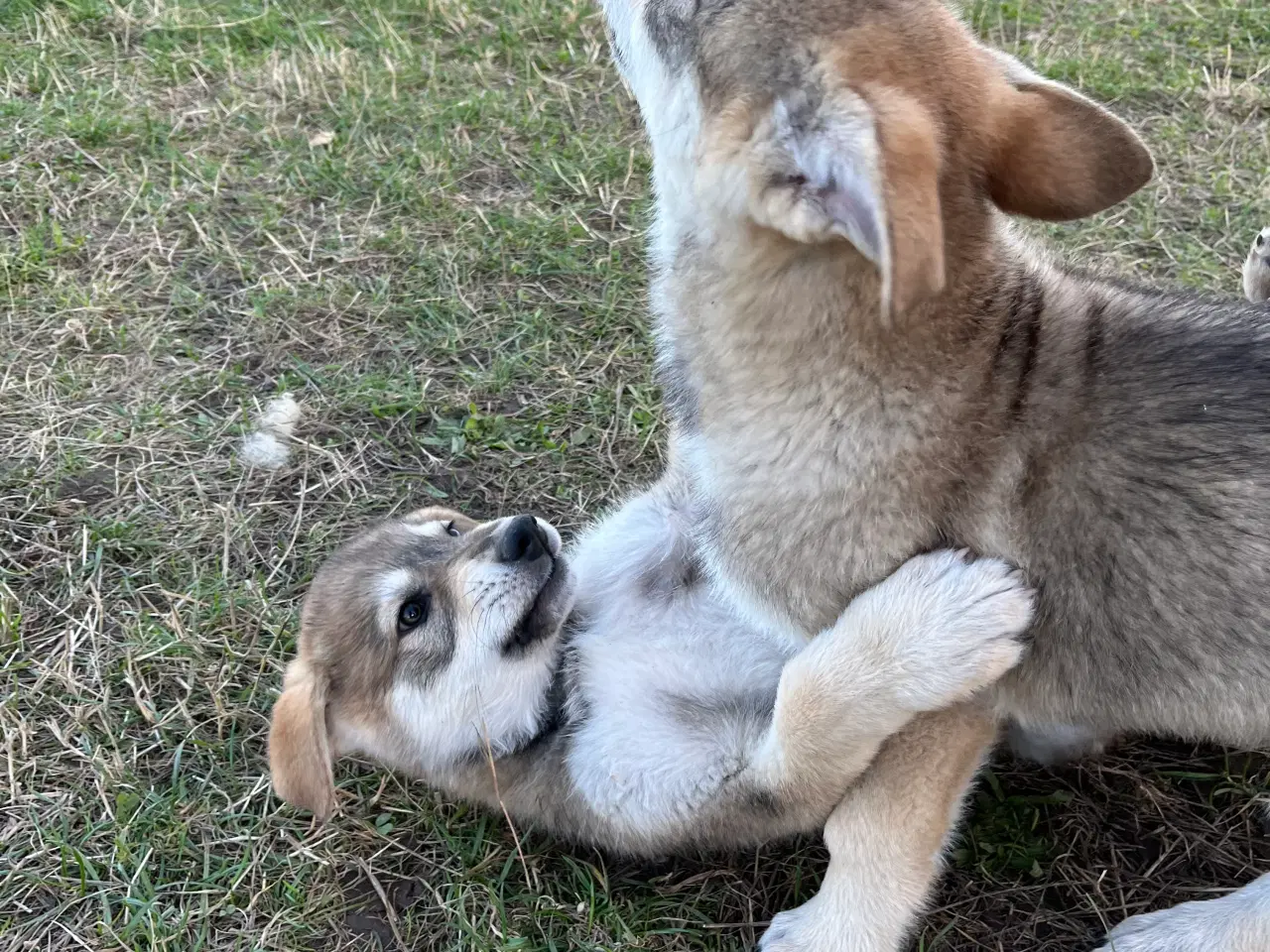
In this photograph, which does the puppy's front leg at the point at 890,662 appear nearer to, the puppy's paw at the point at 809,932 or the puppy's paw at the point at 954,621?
the puppy's paw at the point at 954,621

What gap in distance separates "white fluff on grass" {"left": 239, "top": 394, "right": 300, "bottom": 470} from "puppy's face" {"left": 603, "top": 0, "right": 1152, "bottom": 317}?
1.91 metres

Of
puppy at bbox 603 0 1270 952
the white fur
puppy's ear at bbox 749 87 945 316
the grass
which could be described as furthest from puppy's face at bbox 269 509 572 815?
puppy's ear at bbox 749 87 945 316

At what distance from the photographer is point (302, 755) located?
2.55m

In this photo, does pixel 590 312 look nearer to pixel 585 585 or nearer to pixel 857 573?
pixel 585 585

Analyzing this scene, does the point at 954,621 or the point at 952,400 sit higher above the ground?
the point at 952,400

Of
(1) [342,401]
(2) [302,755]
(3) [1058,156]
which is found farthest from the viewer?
(1) [342,401]

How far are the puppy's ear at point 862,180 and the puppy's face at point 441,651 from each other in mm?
1291

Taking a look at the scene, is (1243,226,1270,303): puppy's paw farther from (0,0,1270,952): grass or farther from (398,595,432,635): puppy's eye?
(398,595,432,635): puppy's eye

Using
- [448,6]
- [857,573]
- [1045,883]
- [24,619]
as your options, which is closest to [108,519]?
[24,619]

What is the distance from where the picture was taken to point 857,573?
7.79 ft

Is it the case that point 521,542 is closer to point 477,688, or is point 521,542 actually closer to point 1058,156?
point 477,688

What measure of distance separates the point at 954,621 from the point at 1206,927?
948 mm

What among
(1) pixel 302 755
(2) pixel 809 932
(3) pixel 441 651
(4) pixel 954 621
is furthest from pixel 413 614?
(4) pixel 954 621

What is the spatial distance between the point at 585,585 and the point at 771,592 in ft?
2.82
